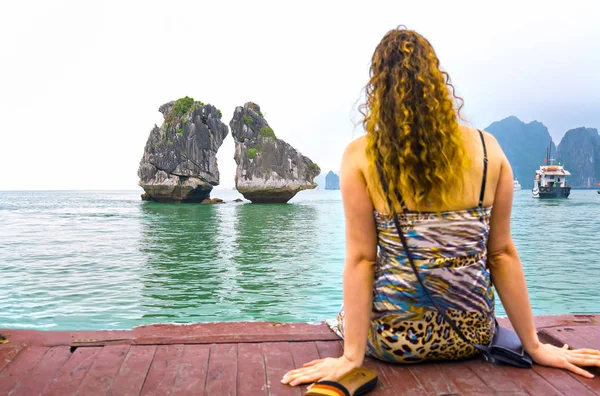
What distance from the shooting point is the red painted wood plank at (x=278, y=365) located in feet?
6.64

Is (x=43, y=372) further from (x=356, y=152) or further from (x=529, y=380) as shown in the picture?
(x=529, y=380)

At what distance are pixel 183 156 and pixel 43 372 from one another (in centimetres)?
5396

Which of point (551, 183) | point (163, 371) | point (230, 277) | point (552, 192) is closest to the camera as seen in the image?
point (163, 371)

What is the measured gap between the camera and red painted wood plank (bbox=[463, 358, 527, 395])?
2010 millimetres

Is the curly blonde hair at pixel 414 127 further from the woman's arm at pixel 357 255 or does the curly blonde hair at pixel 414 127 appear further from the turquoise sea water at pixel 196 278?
the turquoise sea water at pixel 196 278

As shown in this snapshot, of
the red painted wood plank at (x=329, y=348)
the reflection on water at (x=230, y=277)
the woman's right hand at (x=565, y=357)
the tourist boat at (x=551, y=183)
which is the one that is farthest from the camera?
the tourist boat at (x=551, y=183)

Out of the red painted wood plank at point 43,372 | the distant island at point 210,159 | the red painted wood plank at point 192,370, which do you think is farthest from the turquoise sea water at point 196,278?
the distant island at point 210,159

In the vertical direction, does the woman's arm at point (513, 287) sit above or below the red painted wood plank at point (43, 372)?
above

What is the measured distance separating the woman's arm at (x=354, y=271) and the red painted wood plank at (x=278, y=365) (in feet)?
0.15

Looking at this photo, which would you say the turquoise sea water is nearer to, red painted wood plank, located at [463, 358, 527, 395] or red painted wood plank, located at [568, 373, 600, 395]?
red painted wood plank, located at [463, 358, 527, 395]

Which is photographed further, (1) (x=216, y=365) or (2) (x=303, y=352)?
(2) (x=303, y=352)

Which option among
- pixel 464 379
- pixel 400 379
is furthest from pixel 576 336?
pixel 400 379

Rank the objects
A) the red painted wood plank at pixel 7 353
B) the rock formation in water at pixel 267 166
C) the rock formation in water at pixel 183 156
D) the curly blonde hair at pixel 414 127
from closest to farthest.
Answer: the curly blonde hair at pixel 414 127 < the red painted wood plank at pixel 7 353 < the rock formation in water at pixel 267 166 < the rock formation in water at pixel 183 156

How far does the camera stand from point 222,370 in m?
2.21
